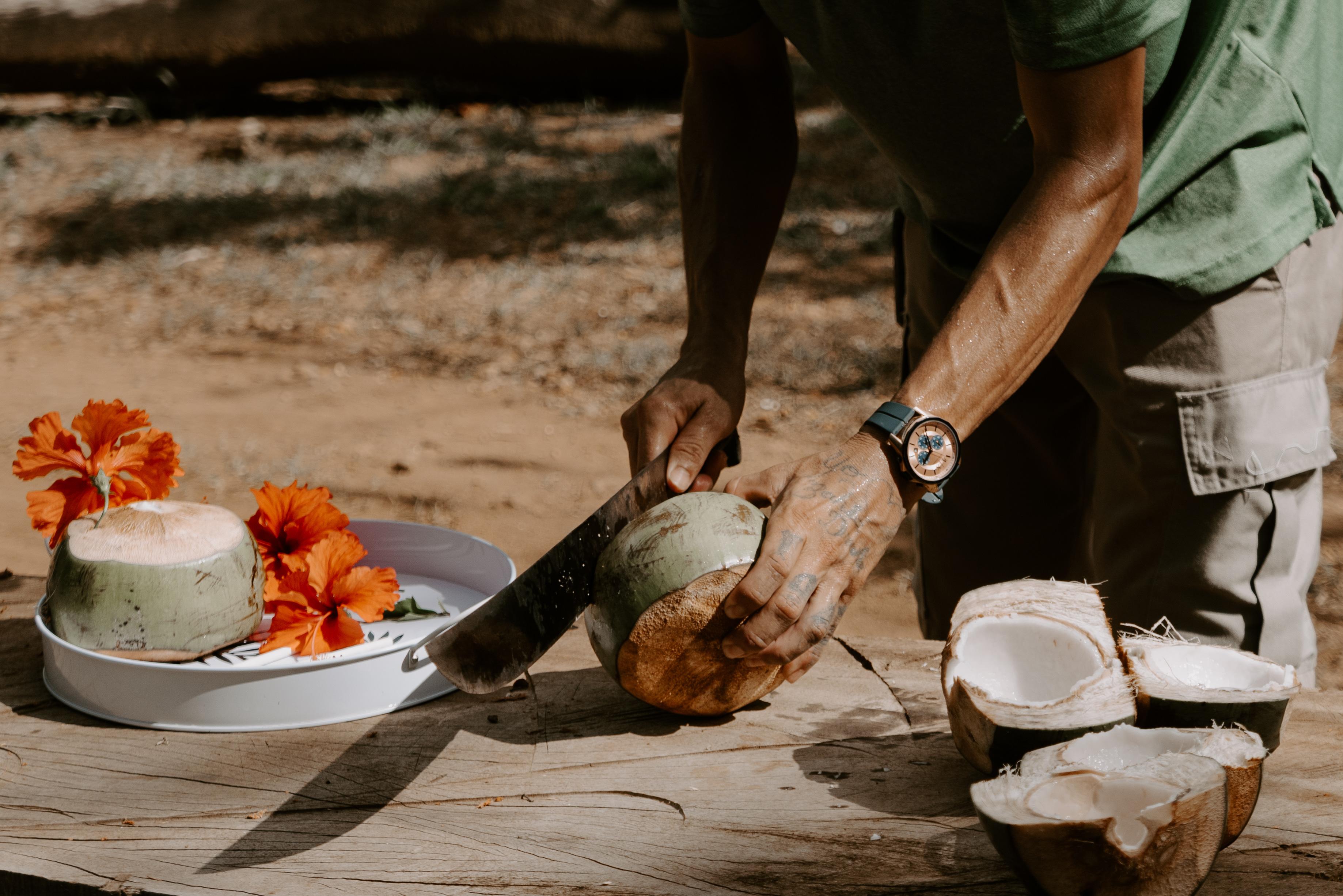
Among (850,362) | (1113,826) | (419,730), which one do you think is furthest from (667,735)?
(850,362)

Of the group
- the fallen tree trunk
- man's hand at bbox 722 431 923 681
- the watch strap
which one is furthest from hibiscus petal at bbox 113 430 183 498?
the fallen tree trunk

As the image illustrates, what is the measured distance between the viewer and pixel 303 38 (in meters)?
8.05

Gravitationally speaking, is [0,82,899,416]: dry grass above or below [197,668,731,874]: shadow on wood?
below

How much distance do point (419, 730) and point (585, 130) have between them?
696cm

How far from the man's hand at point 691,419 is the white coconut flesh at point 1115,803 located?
0.76 meters

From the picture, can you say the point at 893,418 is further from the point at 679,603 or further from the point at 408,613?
the point at 408,613

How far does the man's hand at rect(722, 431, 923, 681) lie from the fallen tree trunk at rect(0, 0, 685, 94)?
6927mm

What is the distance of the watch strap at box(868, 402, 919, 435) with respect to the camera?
5.44 ft

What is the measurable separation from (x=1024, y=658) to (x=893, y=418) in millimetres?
410

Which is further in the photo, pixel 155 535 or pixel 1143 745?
pixel 155 535

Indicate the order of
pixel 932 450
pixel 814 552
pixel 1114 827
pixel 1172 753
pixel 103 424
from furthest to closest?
pixel 103 424
pixel 932 450
pixel 814 552
pixel 1172 753
pixel 1114 827

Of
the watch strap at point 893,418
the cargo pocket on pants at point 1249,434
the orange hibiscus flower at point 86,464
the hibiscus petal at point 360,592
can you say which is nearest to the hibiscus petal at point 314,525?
the hibiscus petal at point 360,592

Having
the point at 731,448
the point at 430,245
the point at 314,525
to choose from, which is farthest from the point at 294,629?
the point at 430,245

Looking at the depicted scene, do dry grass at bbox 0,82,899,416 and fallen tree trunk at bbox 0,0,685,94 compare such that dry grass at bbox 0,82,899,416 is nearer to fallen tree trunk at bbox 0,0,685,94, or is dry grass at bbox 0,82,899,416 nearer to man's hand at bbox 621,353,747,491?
fallen tree trunk at bbox 0,0,685,94
